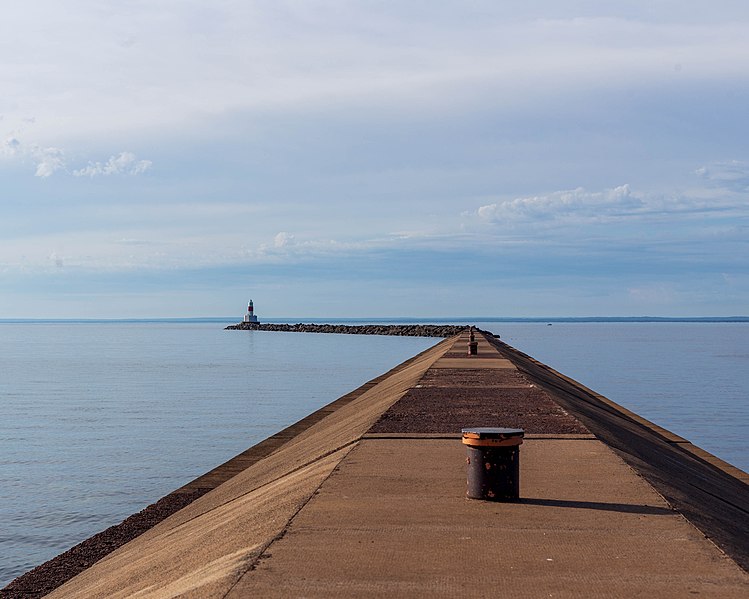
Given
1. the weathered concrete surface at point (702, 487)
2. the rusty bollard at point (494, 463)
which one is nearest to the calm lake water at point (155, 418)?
the weathered concrete surface at point (702, 487)

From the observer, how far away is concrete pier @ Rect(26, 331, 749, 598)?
4434 millimetres

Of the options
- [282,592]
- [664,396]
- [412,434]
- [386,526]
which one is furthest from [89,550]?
[664,396]

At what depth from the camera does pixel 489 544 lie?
5.09 m

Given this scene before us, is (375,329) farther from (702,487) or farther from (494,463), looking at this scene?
(494,463)

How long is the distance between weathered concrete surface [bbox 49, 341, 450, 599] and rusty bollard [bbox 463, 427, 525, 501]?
4.05 ft

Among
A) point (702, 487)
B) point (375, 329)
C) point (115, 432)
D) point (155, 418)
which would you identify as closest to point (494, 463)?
point (702, 487)

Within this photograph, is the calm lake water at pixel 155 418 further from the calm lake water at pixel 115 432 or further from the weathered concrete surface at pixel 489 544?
the weathered concrete surface at pixel 489 544

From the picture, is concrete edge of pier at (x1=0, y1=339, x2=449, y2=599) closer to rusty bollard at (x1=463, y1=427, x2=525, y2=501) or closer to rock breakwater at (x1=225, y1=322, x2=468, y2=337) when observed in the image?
rusty bollard at (x1=463, y1=427, x2=525, y2=501)

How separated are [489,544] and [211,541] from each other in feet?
7.17

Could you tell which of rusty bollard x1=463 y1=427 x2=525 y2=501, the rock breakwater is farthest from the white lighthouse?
rusty bollard x1=463 y1=427 x2=525 y2=501

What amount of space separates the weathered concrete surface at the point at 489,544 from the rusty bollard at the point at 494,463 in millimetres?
111

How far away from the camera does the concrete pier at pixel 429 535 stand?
443 cm

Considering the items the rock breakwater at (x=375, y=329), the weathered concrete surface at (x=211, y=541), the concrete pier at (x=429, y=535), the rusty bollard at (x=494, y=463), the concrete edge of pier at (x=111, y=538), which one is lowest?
the concrete edge of pier at (x=111, y=538)

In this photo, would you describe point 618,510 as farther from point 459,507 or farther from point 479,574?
point 479,574
